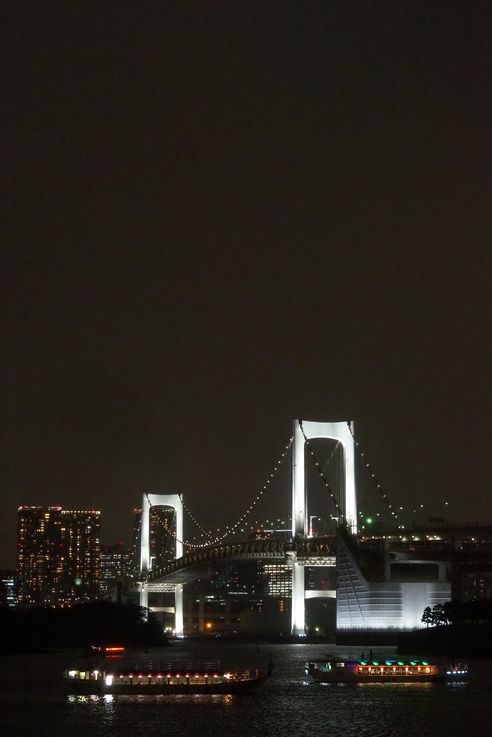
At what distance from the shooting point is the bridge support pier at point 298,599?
2982 inches

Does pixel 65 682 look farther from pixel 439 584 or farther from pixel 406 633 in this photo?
pixel 439 584

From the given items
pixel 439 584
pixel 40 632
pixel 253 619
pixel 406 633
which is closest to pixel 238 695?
pixel 406 633

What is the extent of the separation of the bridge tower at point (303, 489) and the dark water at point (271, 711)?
27578 mm

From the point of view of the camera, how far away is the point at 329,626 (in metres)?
87.4

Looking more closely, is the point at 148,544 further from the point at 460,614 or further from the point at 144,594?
the point at 460,614

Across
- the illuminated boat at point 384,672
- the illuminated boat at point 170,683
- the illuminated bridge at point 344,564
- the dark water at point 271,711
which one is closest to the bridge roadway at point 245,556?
the illuminated bridge at point 344,564

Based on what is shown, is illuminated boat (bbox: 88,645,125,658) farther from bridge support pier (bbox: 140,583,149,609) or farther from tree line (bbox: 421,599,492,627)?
bridge support pier (bbox: 140,583,149,609)

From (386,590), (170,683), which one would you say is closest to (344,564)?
(386,590)

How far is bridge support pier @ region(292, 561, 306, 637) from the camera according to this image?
75750mm

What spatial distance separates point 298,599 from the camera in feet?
250

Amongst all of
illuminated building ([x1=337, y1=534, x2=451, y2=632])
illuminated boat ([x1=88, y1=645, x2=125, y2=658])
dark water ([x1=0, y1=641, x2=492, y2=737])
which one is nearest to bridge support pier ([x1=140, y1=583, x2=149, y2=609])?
illuminated boat ([x1=88, y1=645, x2=125, y2=658])

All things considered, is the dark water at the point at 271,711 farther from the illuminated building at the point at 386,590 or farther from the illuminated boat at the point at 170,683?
the illuminated building at the point at 386,590

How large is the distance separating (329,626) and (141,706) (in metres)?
49.8

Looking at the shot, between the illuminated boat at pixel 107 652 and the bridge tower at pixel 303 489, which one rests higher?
the bridge tower at pixel 303 489
